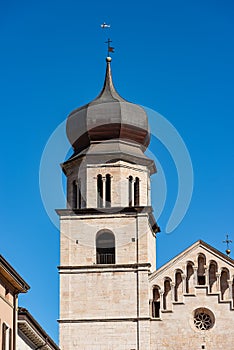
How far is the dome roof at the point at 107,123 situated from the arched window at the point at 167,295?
691 centimetres

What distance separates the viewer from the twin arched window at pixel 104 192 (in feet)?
192

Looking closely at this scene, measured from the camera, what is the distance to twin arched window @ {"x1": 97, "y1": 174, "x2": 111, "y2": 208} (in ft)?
192

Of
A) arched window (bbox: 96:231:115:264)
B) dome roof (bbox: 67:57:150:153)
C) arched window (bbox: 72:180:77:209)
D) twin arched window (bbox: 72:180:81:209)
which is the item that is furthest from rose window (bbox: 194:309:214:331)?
dome roof (bbox: 67:57:150:153)

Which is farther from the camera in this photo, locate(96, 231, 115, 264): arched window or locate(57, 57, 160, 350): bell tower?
locate(96, 231, 115, 264): arched window

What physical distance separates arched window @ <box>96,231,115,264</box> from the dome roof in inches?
167

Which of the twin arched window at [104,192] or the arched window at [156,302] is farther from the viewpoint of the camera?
the twin arched window at [104,192]

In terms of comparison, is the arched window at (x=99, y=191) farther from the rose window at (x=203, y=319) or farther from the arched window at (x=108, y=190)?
the rose window at (x=203, y=319)

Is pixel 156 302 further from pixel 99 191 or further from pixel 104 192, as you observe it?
pixel 99 191

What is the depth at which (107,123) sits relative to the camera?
59844 mm

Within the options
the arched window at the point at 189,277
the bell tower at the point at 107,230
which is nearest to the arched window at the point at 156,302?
the bell tower at the point at 107,230

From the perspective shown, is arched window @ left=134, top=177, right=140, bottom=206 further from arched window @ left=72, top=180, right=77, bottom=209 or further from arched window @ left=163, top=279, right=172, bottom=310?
arched window @ left=163, top=279, right=172, bottom=310

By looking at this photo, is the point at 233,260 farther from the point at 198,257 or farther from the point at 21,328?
the point at 21,328

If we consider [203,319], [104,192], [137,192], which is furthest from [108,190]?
[203,319]

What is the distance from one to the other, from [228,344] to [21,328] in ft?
57.8
